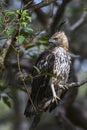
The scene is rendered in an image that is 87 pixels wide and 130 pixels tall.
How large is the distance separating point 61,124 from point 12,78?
3.70ft

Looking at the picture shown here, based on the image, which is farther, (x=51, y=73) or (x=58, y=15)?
(x=58, y=15)

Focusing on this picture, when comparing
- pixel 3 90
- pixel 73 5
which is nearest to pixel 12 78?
pixel 3 90

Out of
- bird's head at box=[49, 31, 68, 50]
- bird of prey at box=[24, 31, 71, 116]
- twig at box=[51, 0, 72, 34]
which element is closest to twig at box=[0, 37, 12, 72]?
bird of prey at box=[24, 31, 71, 116]

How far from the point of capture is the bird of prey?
5117 millimetres

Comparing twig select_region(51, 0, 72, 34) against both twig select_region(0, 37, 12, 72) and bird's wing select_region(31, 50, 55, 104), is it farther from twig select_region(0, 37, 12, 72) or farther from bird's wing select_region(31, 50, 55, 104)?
twig select_region(0, 37, 12, 72)

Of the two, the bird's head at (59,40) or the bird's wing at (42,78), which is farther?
the bird's head at (59,40)

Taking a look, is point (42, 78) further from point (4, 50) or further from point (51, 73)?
point (4, 50)

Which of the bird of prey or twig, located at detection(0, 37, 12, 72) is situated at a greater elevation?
twig, located at detection(0, 37, 12, 72)

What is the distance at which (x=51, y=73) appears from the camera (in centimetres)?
507

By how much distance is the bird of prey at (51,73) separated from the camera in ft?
16.8

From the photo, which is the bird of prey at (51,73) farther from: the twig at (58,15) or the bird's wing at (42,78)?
the twig at (58,15)

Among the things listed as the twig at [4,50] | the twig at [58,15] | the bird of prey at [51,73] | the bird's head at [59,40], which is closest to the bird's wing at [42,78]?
the bird of prey at [51,73]

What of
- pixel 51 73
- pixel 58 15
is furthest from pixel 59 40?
pixel 58 15

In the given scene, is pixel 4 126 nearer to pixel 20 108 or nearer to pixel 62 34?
pixel 20 108
